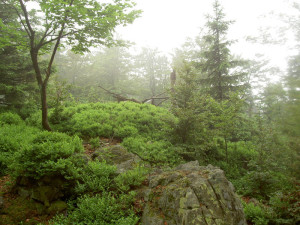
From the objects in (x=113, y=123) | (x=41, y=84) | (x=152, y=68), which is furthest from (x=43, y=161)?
(x=152, y=68)

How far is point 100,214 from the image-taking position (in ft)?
13.2

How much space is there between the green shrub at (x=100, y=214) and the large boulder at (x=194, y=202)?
18.8 inches

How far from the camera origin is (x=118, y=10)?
22.0 feet

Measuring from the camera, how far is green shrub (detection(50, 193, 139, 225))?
12.8 feet

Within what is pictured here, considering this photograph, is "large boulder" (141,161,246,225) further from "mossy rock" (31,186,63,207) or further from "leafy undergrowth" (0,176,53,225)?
"leafy undergrowth" (0,176,53,225)

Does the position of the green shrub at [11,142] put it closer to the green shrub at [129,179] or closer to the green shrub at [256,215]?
the green shrub at [129,179]

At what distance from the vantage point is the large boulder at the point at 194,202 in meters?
3.63

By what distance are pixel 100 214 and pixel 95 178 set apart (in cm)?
116

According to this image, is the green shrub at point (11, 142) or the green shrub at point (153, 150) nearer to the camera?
the green shrub at point (11, 142)

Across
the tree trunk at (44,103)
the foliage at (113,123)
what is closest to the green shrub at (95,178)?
the foliage at (113,123)

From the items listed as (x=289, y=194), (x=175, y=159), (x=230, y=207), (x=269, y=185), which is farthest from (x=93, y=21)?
(x=269, y=185)

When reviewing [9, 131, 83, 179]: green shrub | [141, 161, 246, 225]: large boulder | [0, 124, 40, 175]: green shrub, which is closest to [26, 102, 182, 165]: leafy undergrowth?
[0, 124, 40, 175]: green shrub

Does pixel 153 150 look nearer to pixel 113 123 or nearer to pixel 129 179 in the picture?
pixel 129 179

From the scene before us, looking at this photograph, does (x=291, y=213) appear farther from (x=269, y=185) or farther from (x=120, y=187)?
(x=120, y=187)
